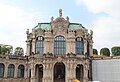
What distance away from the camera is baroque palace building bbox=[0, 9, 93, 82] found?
48.2m

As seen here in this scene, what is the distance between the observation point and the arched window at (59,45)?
164 ft

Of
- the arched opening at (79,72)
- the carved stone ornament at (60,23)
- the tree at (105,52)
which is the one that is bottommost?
the arched opening at (79,72)

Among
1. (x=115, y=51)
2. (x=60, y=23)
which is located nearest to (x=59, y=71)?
(x=60, y=23)

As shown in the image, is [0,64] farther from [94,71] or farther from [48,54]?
[94,71]

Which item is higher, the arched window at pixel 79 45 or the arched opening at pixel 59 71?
the arched window at pixel 79 45

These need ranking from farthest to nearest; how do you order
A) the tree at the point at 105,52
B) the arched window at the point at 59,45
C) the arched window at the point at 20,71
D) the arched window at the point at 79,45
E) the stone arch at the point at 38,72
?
the tree at the point at 105,52 < the arched window at the point at 20,71 < the stone arch at the point at 38,72 < the arched window at the point at 79,45 < the arched window at the point at 59,45

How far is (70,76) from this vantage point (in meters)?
47.5

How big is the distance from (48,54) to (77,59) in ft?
24.6

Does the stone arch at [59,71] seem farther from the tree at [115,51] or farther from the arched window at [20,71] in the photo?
the tree at [115,51]

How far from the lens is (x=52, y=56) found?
48531mm

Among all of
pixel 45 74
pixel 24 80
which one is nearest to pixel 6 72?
pixel 24 80

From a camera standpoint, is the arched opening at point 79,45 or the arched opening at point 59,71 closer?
the arched opening at point 79,45

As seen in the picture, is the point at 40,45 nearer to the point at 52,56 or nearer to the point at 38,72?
the point at 52,56

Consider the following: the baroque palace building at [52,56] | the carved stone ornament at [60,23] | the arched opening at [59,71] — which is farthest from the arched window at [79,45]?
the arched opening at [59,71]
